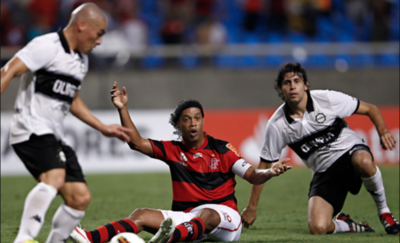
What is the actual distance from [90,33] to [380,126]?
130 inches

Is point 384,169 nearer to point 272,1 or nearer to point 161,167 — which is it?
point 161,167

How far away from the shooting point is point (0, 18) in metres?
13.0

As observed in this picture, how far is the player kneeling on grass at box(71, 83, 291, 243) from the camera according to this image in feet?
14.8

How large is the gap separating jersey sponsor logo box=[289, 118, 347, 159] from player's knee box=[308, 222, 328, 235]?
819 mm

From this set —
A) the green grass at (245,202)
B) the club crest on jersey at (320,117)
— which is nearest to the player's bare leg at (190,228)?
the green grass at (245,202)

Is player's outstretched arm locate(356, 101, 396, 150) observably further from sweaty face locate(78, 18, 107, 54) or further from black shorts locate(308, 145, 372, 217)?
sweaty face locate(78, 18, 107, 54)

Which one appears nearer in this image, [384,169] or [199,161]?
[199,161]

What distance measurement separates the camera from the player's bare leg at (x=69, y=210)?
3.69m

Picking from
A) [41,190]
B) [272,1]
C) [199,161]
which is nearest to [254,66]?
[272,1]

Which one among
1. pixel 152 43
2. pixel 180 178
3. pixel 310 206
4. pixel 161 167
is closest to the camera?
pixel 180 178

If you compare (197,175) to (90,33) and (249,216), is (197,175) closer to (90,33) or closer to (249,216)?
(249,216)

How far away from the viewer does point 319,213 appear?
5.48 metres

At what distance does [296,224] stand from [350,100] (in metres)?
1.51

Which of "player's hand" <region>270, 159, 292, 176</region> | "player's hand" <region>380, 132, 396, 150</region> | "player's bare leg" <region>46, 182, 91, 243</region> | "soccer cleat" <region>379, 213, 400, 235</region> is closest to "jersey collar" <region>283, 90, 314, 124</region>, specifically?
"player's hand" <region>380, 132, 396, 150</region>
